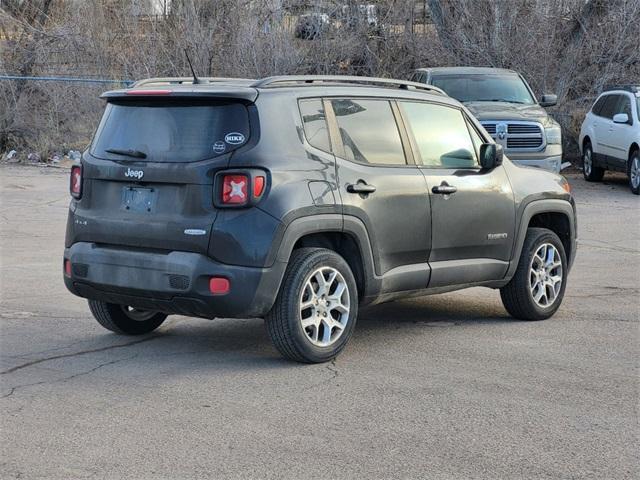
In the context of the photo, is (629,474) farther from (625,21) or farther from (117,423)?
(625,21)

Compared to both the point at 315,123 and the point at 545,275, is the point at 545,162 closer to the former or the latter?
the point at 545,275

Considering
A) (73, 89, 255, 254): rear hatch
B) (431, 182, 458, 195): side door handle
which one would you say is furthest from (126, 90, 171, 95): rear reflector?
(431, 182, 458, 195): side door handle

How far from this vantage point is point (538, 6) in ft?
83.5

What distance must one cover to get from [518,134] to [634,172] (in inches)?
99.4

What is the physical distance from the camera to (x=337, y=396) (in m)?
6.56

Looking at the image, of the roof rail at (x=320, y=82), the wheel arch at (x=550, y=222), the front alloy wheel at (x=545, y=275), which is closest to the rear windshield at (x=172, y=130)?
the roof rail at (x=320, y=82)

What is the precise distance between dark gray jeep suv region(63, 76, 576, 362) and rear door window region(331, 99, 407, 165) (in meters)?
0.01

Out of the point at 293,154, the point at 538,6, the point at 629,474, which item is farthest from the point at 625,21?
the point at 629,474

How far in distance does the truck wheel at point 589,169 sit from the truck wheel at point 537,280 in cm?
1230

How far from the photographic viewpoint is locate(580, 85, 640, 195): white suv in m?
19.4

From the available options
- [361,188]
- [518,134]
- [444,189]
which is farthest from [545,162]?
[361,188]

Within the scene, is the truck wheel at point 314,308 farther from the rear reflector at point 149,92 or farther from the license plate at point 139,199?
the rear reflector at point 149,92

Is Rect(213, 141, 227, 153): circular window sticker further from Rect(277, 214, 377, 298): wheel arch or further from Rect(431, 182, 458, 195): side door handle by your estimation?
Rect(431, 182, 458, 195): side door handle

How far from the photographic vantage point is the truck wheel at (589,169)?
2112 centimetres
